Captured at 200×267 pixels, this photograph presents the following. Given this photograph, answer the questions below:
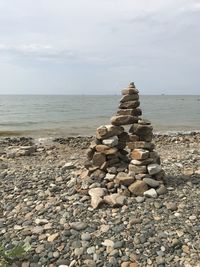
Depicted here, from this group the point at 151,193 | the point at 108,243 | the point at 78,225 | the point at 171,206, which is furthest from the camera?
the point at 151,193

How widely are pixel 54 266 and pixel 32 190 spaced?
Result: 150 inches

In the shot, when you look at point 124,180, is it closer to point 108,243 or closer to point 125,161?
point 125,161

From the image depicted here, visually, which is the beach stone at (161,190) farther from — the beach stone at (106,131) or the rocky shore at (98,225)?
the beach stone at (106,131)

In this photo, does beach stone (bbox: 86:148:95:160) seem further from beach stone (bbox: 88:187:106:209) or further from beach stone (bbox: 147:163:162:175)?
beach stone (bbox: 147:163:162:175)

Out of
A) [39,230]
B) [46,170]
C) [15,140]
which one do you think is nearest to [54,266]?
[39,230]

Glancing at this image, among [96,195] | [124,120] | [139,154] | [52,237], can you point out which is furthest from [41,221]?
[124,120]

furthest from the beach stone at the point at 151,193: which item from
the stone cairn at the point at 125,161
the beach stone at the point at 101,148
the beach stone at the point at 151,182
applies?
the beach stone at the point at 101,148

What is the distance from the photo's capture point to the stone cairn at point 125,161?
8977mm

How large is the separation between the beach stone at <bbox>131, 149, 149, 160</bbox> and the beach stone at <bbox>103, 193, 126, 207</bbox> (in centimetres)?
109

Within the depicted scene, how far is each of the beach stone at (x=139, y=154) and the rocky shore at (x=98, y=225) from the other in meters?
0.90

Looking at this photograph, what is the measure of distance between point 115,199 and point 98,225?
100 cm

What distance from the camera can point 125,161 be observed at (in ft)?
33.1

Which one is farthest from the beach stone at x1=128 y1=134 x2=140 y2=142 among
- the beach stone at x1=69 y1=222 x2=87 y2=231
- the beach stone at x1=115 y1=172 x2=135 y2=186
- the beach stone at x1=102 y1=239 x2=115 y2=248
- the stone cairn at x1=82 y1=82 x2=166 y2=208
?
the beach stone at x1=102 y1=239 x2=115 y2=248

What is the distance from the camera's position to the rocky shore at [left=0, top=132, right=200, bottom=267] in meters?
6.78
